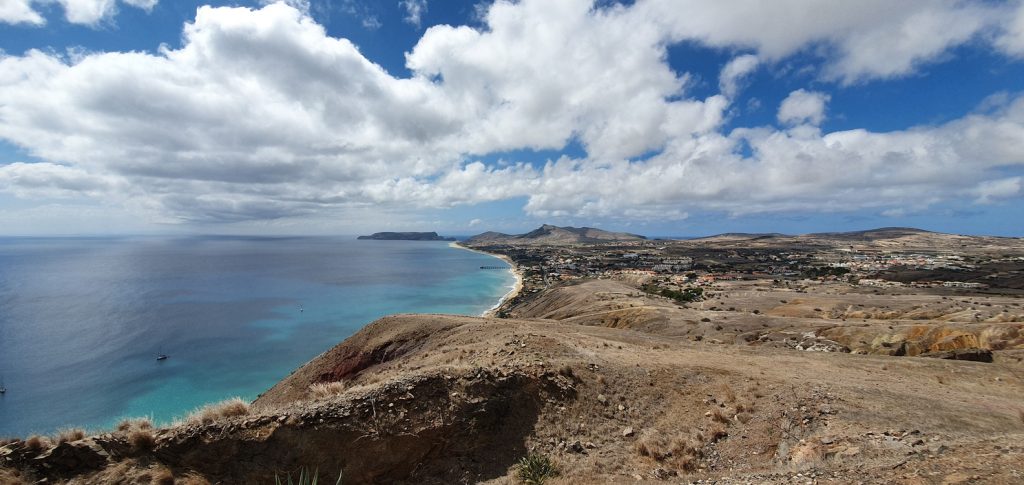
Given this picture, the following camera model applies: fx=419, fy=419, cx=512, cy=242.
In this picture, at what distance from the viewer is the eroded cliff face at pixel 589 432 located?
1166cm

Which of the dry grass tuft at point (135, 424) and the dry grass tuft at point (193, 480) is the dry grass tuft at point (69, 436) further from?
the dry grass tuft at point (193, 480)

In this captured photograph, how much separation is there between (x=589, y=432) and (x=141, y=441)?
46.9 ft

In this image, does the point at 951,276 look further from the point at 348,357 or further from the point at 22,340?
the point at 22,340

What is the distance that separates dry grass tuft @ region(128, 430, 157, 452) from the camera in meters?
12.6

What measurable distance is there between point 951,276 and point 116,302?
18105 cm

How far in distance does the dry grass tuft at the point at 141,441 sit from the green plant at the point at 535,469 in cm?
1123

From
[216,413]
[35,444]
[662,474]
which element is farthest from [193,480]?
[662,474]

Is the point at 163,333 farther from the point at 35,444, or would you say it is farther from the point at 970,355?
the point at 970,355

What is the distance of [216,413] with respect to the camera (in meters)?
14.2

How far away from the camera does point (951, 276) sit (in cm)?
9031

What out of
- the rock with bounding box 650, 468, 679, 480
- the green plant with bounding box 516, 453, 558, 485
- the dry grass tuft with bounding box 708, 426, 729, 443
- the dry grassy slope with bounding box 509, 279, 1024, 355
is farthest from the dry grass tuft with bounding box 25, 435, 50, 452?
the dry grassy slope with bounding box 509, 279, 1024, 355

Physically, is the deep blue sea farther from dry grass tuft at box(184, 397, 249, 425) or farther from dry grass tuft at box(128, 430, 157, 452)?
dry grass tuft at box(128, 430, 157, 452)

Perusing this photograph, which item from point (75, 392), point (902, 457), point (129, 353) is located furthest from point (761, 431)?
point (129, 353)

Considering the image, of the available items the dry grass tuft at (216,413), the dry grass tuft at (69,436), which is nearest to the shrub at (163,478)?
the dry grass tuft at (216,413)
